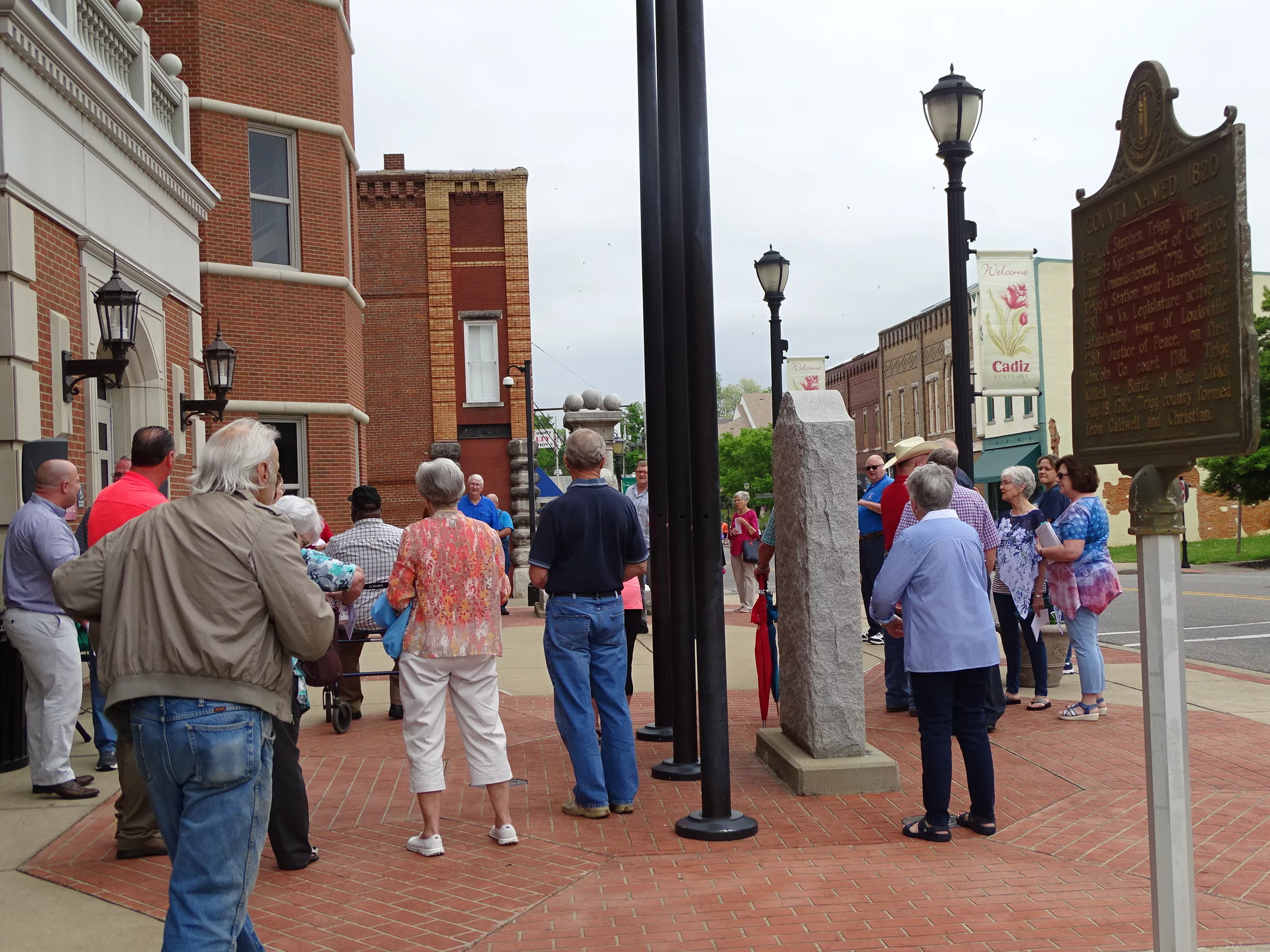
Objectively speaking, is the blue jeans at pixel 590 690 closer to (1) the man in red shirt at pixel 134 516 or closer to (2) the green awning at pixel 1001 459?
(1) the man in red shirt at pixel 134 516

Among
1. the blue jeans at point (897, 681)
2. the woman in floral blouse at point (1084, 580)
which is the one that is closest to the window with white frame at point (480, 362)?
the blue jeans at point (897, 681)

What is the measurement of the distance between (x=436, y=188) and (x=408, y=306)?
338 cm

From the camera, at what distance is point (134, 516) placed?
5.87 metres

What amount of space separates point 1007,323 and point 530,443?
10.8 meters

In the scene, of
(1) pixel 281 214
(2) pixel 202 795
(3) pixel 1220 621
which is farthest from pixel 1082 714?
(1) pixel 281 214

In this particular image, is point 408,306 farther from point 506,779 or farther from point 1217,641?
point 506,779

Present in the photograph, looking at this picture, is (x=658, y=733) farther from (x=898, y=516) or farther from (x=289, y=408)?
(x=289, y=408)

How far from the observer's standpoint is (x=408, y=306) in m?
33.8

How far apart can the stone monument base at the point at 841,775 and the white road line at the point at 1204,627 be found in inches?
369

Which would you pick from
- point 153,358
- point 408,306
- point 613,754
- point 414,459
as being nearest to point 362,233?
point 408,306

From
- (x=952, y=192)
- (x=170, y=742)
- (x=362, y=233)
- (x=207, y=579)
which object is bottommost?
(x=170, y=742)

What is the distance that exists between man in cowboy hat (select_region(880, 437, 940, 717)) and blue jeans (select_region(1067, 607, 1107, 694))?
4.10ft

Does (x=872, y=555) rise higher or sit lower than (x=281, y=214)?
lower

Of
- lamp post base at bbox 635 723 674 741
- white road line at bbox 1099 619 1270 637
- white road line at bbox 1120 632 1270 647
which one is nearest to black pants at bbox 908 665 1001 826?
lamp post base at bbox 635 723 674 741
